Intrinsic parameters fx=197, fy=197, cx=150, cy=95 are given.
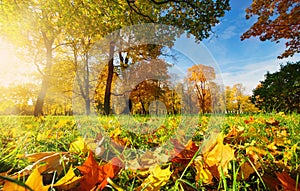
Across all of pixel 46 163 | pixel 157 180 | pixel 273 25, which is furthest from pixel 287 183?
pixel 273 25

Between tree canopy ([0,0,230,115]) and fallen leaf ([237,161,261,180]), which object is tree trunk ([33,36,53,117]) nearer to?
tree canopy ([0,0,230,115])

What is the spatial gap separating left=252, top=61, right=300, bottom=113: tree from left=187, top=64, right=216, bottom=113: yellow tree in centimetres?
436

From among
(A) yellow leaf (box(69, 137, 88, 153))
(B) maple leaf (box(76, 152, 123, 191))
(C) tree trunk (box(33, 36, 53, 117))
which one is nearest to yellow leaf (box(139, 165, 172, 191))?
(B) maple leaf (box(76, 152, 123, 191))

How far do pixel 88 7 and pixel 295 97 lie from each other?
22.3ft

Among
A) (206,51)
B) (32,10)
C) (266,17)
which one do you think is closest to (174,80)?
(206,51)

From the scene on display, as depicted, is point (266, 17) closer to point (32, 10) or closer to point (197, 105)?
point (197, 105)

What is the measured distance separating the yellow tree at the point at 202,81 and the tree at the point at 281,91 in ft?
14.3

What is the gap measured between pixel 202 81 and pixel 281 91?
5.17 meters

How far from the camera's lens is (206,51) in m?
2.00

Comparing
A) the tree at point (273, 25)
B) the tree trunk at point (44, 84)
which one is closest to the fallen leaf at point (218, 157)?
the tree at point (273, 25)

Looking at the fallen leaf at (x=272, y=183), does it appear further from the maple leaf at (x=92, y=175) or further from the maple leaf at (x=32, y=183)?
the maple leaf at (x=32, y=183)

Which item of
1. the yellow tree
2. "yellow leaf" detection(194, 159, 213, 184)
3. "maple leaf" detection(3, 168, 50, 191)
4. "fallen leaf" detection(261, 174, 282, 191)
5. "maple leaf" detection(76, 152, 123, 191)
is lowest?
"fallen leaf" detection(261, 174, 282, 191)

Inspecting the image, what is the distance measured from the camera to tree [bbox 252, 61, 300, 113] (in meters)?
5.91

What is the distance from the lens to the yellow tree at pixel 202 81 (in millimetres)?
2157
